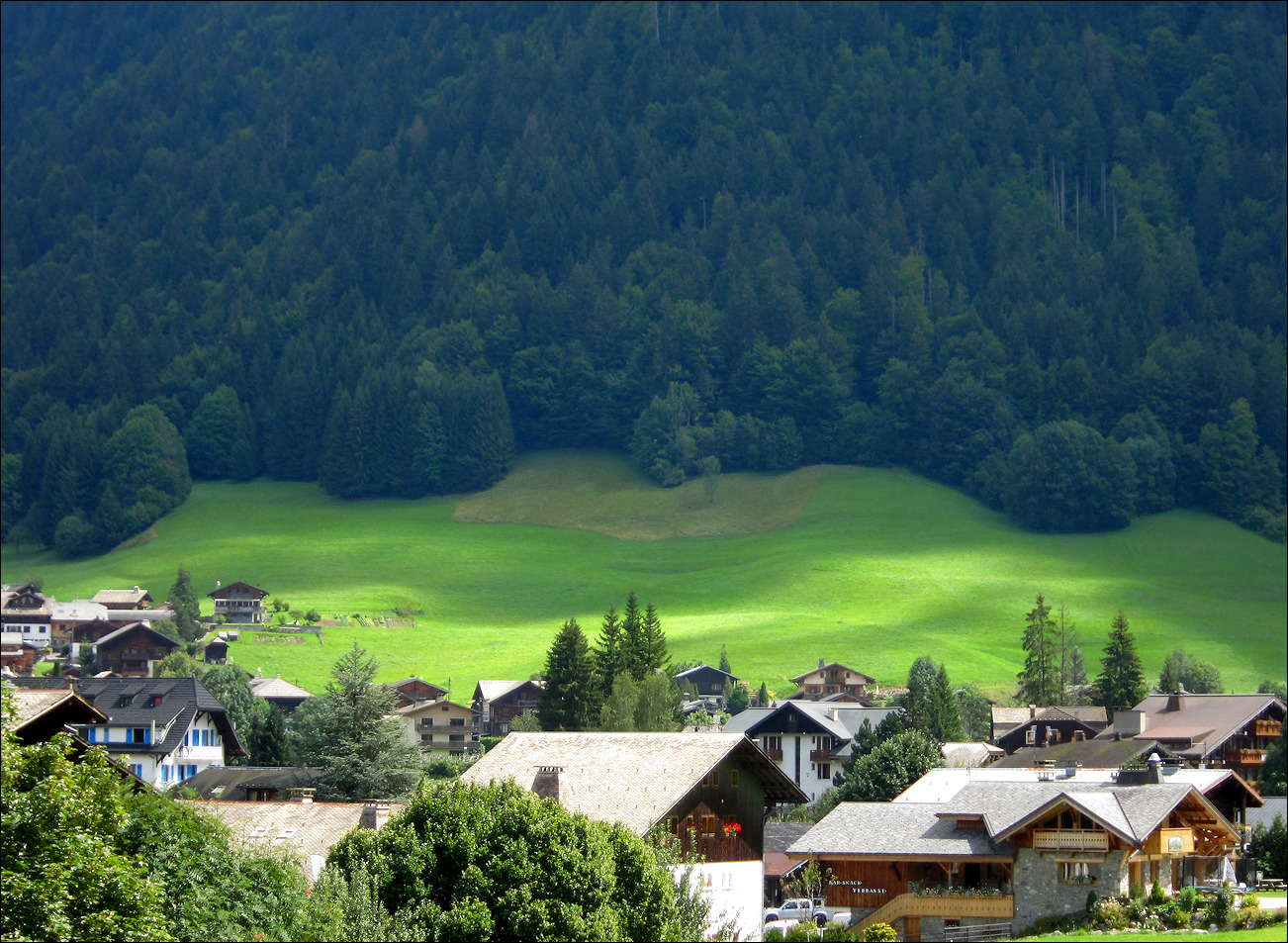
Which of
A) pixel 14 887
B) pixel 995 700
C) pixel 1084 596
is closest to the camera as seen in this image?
pixel 14 887

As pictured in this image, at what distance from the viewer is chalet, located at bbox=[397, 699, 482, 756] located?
387 ft

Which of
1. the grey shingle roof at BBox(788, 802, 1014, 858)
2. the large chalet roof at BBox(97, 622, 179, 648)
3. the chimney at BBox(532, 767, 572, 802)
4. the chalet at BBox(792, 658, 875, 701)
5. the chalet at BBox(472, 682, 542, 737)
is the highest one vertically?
the large chalet roof at BBox(97, 622, 179, 648)

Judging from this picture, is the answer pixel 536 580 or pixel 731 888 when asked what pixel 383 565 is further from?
pixel 731 888

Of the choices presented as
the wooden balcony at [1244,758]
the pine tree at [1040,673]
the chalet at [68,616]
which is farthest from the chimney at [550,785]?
the chalet at [68,616]

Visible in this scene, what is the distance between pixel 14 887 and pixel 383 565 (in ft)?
510

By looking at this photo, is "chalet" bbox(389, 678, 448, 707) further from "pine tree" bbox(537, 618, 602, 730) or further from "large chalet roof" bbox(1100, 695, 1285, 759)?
"large chalet roof" bbox(1100, 695, 1285, 759)

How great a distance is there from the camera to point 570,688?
96688 mm

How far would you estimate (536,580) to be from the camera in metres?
179

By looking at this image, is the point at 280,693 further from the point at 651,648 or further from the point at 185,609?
the point at 651,648

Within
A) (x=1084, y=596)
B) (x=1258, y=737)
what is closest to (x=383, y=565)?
(x=1084, y=596)

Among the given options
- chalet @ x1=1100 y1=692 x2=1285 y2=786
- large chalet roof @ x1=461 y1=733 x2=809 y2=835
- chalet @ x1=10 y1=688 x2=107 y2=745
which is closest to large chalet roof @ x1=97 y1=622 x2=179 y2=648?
chalet @ x1=1100 y1=692 x2=1285 y2=786

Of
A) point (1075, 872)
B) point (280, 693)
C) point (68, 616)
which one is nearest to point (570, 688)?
point (280, 693)

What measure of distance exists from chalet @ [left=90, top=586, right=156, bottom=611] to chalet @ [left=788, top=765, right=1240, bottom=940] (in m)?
119

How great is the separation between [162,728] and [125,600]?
9208 centimetres
